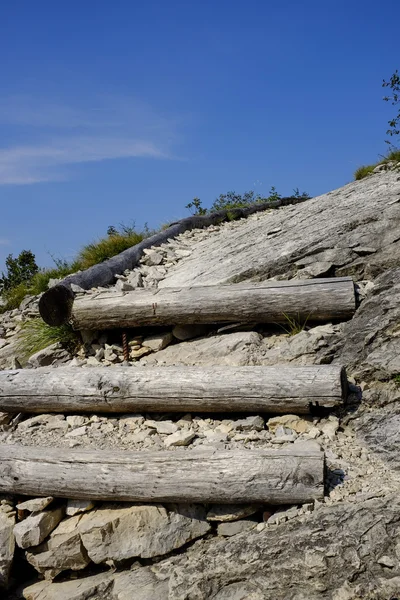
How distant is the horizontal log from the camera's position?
26.2 ft

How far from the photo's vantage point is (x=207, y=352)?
8133 mm

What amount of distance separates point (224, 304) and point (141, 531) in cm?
340

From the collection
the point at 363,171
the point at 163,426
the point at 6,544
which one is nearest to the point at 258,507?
the point at 163,426

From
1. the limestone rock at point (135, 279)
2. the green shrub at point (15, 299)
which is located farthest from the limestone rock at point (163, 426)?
the green shrub at point (15, 299)

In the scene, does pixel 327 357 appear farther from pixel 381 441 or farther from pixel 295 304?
pixel 381 441

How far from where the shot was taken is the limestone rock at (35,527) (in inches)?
240

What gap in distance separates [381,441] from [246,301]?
285cm

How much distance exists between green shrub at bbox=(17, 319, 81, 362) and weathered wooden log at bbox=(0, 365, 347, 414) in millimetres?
1461

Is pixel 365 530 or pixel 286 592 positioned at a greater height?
pixel 365 530

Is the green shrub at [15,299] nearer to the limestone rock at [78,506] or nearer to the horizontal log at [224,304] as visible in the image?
the horizontal log at [224,304]

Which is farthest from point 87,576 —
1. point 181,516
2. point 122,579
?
point 181,516

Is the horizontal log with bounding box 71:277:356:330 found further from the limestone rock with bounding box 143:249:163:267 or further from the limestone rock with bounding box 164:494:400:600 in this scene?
the limestone rock with bounding box 143:249:163:267

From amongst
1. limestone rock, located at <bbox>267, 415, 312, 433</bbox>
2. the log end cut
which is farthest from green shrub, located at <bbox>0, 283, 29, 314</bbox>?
limestone rock, located at <bbox>267, 415, 312, 433</bbox>

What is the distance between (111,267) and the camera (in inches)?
452
